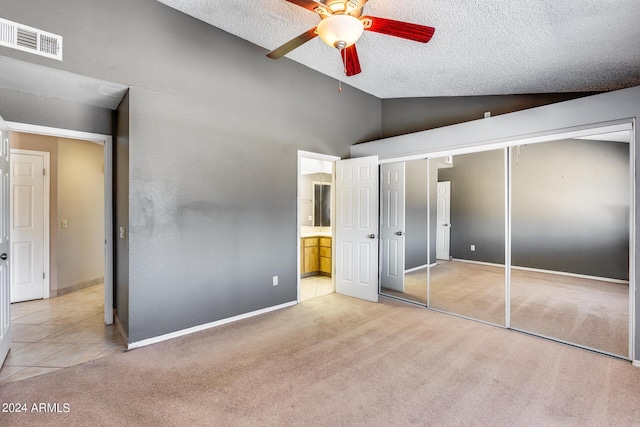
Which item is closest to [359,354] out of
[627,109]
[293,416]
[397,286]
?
[293,416]

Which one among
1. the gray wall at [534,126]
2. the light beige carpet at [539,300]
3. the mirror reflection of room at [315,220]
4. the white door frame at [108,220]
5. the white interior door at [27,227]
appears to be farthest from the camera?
the mirror reflection of room at [315,220]

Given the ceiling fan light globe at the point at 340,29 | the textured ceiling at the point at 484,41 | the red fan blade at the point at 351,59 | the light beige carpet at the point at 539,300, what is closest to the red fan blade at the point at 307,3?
the ceiling fan light globe at the point at 340,29

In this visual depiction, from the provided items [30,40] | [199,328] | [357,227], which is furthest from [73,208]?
[357,227]

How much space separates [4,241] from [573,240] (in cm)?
570

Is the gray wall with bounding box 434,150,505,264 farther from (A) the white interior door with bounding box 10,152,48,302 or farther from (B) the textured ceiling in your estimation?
(A) the white interior door with bounding box 10,152,48,302

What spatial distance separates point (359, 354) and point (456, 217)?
252 cm

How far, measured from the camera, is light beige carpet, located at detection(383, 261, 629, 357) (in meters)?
2.98

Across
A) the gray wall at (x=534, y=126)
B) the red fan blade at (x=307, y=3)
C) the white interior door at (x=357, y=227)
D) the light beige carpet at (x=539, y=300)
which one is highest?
the red fan blade at (x=307, y=3)

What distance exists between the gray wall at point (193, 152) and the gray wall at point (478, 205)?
7.21 feet

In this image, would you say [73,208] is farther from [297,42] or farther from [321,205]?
[297,42]

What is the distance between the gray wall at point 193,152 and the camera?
273 centimetres

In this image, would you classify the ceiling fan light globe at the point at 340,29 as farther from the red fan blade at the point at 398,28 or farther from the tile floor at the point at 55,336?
the tile floor at the point at 55,336

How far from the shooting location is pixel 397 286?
4.61 metres

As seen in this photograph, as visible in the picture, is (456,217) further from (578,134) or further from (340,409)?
(340,409)
